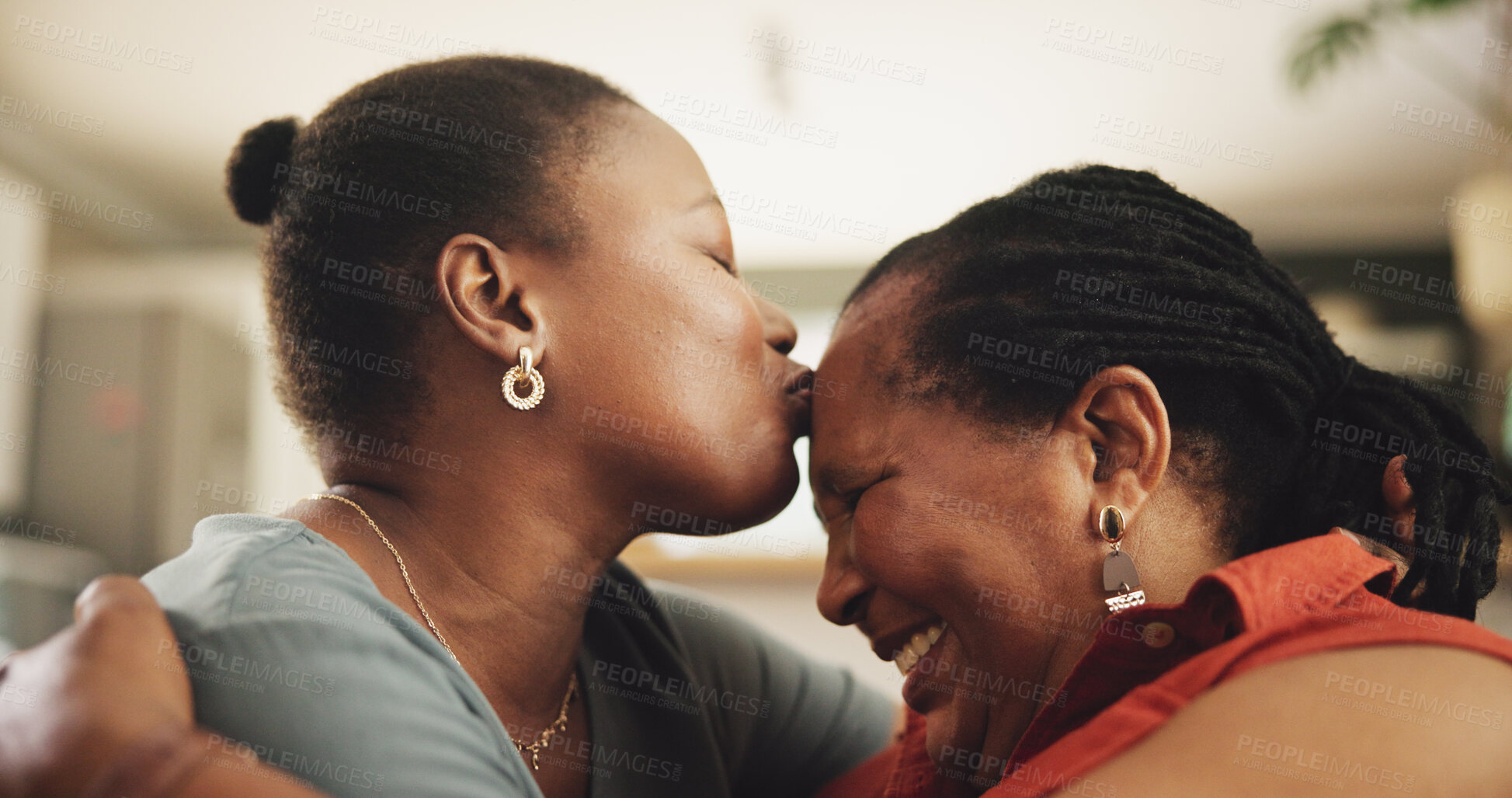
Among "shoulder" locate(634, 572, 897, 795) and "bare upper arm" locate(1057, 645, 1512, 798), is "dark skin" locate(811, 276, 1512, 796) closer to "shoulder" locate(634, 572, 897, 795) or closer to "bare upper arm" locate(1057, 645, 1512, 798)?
"bare upper arm" locate(1057, 645, 1512, 798)

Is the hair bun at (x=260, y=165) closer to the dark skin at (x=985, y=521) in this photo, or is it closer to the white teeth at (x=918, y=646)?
the dark skin at (x=985, y=521)

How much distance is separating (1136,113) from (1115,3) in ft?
1.92

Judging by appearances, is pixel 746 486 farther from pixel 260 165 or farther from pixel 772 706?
pixel 260 165

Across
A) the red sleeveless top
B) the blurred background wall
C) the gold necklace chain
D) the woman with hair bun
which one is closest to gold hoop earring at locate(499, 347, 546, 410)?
the woman with hair bun

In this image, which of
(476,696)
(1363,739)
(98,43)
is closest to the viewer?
(1363,739)

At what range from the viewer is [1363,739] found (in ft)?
2.24

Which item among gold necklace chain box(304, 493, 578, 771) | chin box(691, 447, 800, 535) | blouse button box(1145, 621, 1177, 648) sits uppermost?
blouse button box(1145, 621, 1177, 648)

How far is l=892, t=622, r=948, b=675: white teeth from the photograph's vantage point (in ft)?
3.35

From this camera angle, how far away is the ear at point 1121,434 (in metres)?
0.90

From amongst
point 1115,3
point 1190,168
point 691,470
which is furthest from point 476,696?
point 1190,168

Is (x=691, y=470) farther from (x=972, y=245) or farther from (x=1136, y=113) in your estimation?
(x=1136, y=113)

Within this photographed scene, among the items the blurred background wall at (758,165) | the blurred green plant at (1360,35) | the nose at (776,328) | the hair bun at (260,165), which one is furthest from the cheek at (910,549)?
the blurred green plant at (1360,35)

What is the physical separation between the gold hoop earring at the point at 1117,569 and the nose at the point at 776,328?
41cm

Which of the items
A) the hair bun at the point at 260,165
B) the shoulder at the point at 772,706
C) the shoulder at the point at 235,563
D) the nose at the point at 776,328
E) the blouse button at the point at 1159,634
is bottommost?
the shoulder at the point at 772,706
